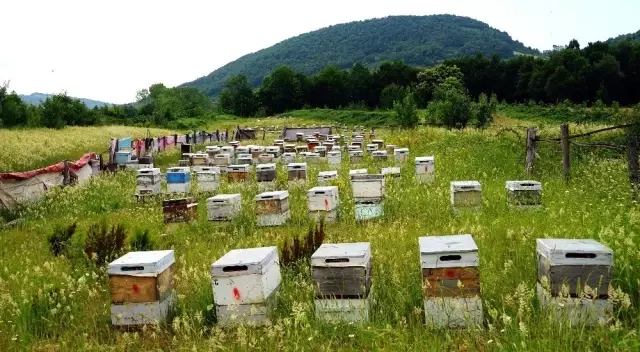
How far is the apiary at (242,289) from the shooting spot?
5027mm

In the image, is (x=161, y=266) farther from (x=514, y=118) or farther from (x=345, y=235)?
(x=514, y=118)

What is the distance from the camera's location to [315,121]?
208 ft

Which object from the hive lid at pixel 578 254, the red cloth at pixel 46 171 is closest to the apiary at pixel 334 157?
the red cloth at pixel 46 171

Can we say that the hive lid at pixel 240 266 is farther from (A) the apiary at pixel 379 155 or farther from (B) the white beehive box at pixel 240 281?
(A) the apiary at pixel 379 155

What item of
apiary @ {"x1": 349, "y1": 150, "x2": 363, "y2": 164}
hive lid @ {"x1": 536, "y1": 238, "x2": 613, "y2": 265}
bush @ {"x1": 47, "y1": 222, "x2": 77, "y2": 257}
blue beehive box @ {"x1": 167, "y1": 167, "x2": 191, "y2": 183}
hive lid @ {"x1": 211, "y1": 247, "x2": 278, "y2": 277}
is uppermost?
hive lid @ {"x1": 536, "y1": 238, "x2": 613, "y2": 265}

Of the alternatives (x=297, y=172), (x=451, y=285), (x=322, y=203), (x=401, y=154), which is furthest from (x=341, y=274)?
(x=401, y=154)

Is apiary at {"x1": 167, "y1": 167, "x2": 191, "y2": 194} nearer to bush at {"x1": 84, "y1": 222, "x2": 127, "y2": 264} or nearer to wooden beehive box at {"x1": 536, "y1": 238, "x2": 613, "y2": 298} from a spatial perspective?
bush at {"x1": 84, "y1": 222, "x2": 127, "y2": 264}

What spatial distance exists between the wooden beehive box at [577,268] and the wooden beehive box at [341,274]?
59.0 inches

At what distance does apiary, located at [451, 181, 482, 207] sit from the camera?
9547mm

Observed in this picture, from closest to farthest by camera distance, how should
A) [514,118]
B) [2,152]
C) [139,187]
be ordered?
1. [139,187]
2. [2,152]
3. [514,118]

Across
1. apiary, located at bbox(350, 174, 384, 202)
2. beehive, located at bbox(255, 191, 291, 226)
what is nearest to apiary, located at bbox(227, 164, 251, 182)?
beehive, located at bbox(255, 191, 291, 226)

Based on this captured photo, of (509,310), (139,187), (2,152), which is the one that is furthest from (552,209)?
(2,152)

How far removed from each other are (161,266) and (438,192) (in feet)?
25.1

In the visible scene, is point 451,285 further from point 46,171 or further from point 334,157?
point 46,171
